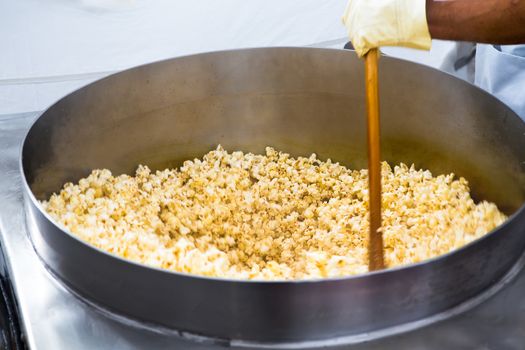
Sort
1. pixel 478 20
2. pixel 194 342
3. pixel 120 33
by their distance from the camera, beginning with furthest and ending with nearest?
pixel 120 33 → pixel 478 20 → pixel 194 342

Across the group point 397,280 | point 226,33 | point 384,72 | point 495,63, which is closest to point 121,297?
point 397,280

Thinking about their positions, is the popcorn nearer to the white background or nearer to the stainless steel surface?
the stainless steel surface

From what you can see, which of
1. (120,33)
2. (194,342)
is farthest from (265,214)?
(120,33)

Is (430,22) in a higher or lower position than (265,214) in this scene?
higher

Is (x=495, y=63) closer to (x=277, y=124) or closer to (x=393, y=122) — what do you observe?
(x=393, y=122)

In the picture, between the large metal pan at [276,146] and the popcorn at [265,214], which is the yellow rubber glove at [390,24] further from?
the popcorn at [265,214]

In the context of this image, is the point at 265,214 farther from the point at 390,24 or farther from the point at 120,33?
the point at 120,33

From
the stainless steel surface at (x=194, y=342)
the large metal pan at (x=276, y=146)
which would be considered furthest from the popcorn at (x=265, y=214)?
the stainless steel surface at (x=194, y=342)

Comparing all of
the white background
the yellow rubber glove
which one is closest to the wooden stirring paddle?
the yellow rubber glove
